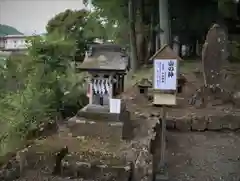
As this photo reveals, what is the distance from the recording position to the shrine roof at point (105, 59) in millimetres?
6129

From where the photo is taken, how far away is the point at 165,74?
4973mm

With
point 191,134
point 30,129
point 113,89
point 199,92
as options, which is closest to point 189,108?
point 199,92

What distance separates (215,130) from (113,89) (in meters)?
3.13

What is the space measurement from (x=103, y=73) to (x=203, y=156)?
258 cm

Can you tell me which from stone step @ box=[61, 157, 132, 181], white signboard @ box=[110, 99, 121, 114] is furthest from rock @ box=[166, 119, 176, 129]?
stone step @ box=[61, 157, 132, 181]

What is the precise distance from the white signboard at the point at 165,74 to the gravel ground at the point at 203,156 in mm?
1576

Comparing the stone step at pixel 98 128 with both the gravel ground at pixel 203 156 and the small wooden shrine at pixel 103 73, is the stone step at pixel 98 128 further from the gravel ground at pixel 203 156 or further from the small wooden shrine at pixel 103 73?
the gravel ground at pixel 203 156

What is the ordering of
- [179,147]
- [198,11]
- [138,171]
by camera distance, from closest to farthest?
[138,171]
[179,147]
[198,11]

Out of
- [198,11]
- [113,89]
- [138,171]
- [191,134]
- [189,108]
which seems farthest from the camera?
[198,11]

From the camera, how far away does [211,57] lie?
354 inches

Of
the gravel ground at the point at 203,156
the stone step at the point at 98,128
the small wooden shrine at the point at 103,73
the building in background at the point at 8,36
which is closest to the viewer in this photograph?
the gravel ground at the point at 203,156

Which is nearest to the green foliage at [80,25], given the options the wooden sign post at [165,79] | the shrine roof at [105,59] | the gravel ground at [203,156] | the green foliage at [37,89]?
the green foliage at [37,89]

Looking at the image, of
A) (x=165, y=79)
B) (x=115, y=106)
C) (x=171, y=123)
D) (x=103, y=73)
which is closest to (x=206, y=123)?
(x=171, y=123)

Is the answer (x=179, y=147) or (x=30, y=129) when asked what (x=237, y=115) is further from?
(x=30, y=129)
